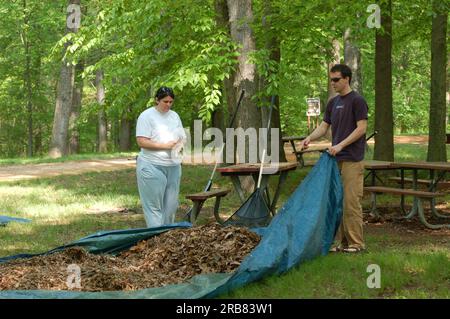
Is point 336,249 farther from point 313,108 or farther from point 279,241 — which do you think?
point 313,108

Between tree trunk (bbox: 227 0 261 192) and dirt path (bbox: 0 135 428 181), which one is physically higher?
tree trunk (bbox: 227 0 261 192)

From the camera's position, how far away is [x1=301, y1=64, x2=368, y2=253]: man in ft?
22.6

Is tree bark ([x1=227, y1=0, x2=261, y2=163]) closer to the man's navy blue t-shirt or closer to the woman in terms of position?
the woman

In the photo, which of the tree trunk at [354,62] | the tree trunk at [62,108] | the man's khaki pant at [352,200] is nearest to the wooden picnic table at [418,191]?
the man's khaki pant at [352,200]

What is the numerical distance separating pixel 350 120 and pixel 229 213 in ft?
14.0

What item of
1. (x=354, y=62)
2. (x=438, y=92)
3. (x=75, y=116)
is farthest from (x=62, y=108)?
(x=438, y=92)

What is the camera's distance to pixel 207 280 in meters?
5.56

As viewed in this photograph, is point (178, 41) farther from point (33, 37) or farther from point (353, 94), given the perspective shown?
point (33, 37)

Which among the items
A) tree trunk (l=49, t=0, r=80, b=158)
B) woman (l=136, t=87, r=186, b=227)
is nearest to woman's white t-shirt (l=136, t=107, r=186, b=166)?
woman (l=136, t=87, r=186, b=227)

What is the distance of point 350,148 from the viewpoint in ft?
22.9

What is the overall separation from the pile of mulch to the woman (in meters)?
0.88

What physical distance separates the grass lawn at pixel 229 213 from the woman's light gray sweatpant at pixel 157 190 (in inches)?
53.3
